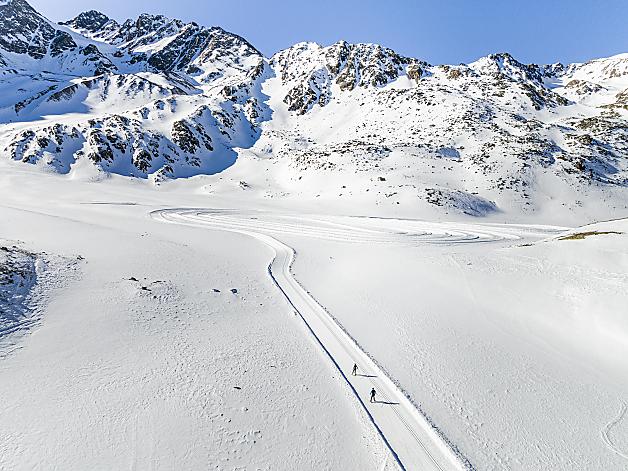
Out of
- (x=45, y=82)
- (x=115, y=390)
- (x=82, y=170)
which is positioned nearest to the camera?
(x=115, y=390)

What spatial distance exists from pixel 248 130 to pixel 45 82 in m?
93.2

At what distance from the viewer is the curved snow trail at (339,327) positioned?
872cm

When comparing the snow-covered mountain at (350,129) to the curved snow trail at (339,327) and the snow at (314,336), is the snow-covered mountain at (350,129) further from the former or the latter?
the curved snow trail at (339,327)

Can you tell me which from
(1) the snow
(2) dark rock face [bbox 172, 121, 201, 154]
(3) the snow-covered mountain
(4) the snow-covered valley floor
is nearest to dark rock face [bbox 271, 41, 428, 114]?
(3) the snow-covered mountain

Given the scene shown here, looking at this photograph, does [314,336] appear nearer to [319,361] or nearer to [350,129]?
[319,361]

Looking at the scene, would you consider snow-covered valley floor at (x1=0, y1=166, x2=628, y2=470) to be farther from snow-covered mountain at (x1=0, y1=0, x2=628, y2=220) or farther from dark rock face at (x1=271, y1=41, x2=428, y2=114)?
dark rock face at (x1=271, y1=41, x2=428, y2=114)

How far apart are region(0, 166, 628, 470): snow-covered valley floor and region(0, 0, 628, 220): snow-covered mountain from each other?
109ft

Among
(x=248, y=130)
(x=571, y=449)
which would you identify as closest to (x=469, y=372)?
(x=571, y=449)

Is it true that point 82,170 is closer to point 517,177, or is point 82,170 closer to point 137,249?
point 137,249

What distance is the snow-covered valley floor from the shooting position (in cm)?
840

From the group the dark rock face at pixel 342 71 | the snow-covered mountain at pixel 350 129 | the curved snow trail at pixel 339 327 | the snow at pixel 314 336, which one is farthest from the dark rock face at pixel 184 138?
the curved snow trail at pixel 339 327

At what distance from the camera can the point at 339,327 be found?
1459 cm

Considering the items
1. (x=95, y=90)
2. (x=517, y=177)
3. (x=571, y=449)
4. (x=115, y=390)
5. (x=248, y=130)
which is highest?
(x=95, y=90)

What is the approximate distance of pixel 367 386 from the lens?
35.6ft
